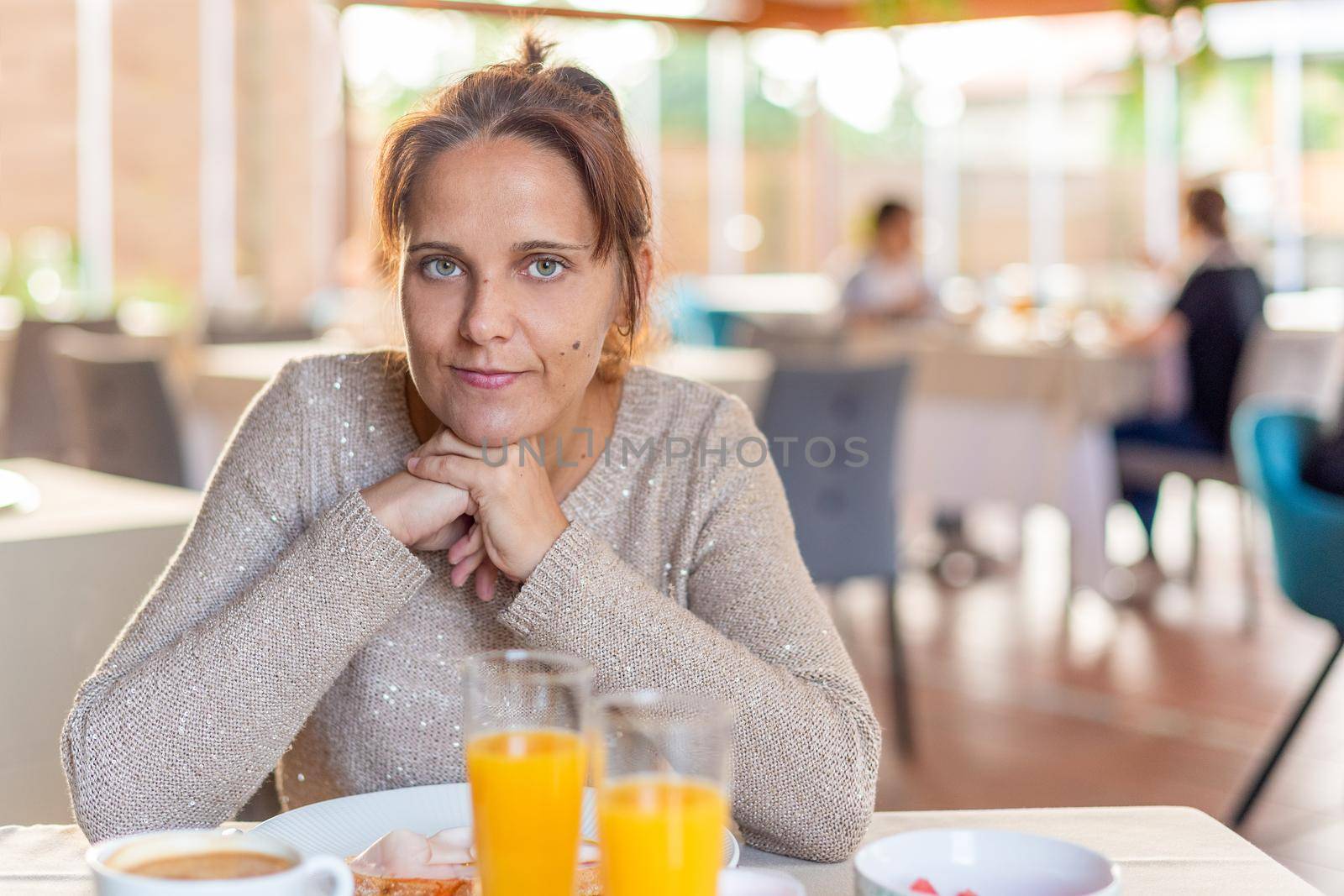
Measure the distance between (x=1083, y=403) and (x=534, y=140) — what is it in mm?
2939

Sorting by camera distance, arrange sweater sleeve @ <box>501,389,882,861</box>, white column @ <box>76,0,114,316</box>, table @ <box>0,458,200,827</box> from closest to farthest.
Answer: sweater sleeve @ <box>501,389,882,861</box> < table @ <box>0,458,200,827</box> < white column @ <box>76,0,114,316</box>

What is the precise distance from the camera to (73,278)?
6.46m

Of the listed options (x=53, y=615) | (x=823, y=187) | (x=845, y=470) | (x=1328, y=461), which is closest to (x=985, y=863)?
(x=53, y=615)

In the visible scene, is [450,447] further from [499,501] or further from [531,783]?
[531,783]

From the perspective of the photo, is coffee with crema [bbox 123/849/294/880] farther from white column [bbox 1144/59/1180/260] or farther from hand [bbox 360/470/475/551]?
white column [bbox 1144/59/1180/260]

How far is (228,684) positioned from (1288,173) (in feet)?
26.2

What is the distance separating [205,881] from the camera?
1.94ft

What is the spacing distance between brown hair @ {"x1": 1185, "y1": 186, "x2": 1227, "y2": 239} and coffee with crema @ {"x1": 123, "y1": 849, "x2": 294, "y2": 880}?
4374mm

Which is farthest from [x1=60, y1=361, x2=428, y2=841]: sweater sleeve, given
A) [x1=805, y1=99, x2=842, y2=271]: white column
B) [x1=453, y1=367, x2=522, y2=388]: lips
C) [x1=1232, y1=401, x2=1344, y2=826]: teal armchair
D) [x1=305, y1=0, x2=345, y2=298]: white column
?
[x1=805, y1=99, x2=842, y2=271]: white column

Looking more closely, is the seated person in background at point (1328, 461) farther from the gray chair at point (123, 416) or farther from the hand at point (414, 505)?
the gray chair at point (123, 416)

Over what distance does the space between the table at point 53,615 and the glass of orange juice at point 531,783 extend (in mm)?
877

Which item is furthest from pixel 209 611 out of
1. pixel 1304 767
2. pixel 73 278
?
pixel 73 278

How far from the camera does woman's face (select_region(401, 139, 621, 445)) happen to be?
1031 millimetres

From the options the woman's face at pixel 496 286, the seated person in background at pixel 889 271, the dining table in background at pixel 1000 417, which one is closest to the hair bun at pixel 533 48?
the woman's face at pixel 496 286
